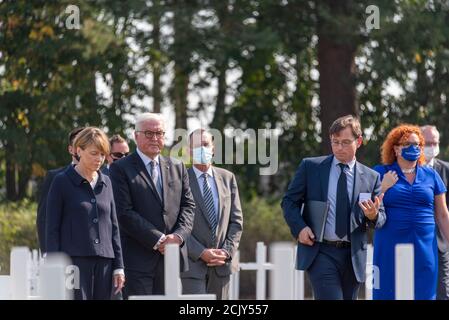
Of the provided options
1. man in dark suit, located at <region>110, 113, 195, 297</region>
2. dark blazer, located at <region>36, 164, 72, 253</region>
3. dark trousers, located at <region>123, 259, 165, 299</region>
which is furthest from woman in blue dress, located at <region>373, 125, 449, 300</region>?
dark blazer, located at <region>36, 164, 72, 253</region>

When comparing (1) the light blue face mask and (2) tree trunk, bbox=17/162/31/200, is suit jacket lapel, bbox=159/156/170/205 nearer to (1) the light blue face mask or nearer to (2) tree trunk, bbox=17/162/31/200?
(1) the light blue face mask

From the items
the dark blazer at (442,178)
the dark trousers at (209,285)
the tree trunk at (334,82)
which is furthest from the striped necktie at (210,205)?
the tree trunk at (334,82)

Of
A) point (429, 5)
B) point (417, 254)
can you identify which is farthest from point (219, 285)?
point (429, 5)

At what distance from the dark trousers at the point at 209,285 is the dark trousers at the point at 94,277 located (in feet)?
4.36

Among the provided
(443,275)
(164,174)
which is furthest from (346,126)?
(443,275)

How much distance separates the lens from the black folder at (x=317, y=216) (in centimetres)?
968

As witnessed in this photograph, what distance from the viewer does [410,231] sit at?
10242 mm

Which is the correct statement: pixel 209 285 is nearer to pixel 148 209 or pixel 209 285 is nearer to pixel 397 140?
pixel 148 209

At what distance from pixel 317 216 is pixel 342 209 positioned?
0.61 ft

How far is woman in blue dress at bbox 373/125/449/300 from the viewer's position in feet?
33.6

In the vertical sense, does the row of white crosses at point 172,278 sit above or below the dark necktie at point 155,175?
below

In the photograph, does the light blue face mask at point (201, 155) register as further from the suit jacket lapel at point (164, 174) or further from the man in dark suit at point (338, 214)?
the man in dark suit at point (338, 214)

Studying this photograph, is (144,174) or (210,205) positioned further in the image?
(210,205)

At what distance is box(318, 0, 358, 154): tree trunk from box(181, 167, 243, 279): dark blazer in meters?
11.3
